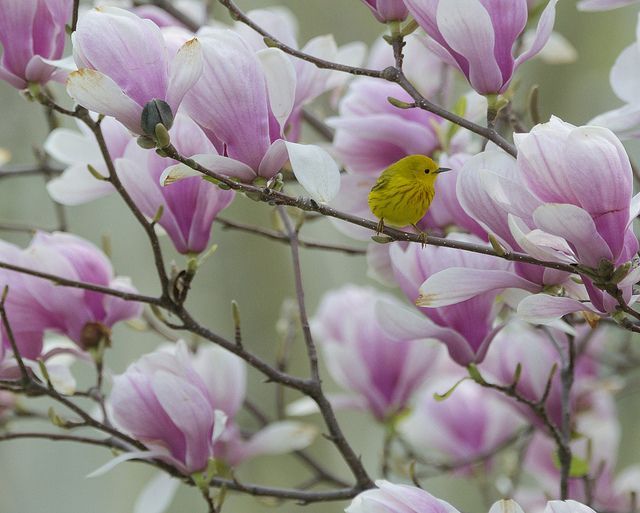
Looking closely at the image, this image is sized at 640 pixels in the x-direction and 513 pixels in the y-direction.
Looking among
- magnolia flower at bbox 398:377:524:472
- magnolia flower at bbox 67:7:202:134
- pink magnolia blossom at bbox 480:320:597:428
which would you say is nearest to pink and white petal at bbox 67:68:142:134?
magnolia flower at bbox 67:7:202:134

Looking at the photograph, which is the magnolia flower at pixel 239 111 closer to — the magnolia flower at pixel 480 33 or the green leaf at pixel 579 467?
the magnolia flower at pixel 480 33

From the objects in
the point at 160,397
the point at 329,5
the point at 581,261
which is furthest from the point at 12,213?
the point at 581,261

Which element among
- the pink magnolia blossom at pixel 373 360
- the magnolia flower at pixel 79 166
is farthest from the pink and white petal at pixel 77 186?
the pink magnolia blossom at pixel 373 360

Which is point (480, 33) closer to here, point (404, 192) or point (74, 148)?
point (404, 192)

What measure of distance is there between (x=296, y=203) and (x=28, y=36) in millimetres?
140

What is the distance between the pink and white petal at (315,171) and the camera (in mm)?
297

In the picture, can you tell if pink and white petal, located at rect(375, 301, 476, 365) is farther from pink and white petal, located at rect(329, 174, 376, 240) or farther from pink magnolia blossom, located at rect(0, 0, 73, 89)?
pink magnolia blossom, located at rect(0, 0, 73, 89)

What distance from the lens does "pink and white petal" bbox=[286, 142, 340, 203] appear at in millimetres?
297

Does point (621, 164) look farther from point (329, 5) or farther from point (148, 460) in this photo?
point (329, 5)

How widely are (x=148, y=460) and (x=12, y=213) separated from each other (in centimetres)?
125

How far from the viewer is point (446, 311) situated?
1.22ft

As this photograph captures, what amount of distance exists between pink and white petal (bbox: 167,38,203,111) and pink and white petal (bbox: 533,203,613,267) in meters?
0.11

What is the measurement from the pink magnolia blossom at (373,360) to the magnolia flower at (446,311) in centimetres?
18

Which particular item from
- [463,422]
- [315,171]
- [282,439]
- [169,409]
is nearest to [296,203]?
[315,171]
